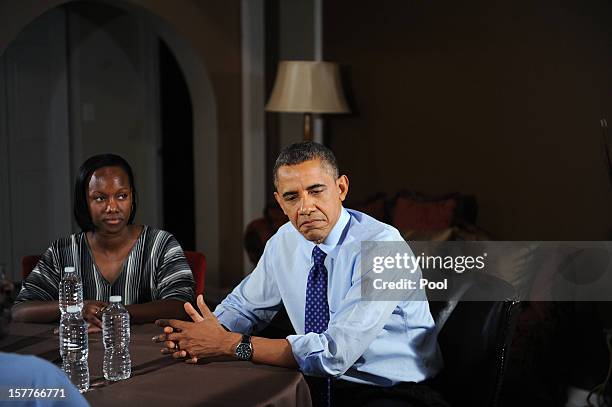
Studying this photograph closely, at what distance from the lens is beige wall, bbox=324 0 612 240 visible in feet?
12.9

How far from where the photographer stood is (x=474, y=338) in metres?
Answer: 2.08

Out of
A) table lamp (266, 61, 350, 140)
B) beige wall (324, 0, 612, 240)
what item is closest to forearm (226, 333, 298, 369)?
beige wall (324, 0, 612, 240)

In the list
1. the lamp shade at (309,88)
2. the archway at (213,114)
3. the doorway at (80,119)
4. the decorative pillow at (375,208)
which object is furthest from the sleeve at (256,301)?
the doorway at (80,119)

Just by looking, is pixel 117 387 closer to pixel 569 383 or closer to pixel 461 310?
pixel 461 310

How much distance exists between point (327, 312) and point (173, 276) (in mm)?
568

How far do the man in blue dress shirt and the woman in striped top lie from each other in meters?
0.32

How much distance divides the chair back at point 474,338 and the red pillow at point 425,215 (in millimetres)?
1907

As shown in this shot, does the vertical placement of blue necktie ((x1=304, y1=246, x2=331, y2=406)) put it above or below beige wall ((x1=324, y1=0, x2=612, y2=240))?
below

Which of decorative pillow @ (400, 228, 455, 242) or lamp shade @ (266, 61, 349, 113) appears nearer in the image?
decorative pillow @ (400, 228, 455, 242)

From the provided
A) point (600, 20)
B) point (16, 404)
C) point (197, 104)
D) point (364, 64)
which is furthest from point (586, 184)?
point (16, 404)

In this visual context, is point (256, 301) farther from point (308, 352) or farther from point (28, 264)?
point (28, 264)

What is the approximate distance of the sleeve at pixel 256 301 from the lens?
7.43 feet

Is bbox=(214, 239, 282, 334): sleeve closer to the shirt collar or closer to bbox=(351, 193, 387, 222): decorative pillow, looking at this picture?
the shirt collar

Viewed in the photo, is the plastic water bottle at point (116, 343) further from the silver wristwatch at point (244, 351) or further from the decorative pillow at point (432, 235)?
the decorative pillow at point (432, 235)
